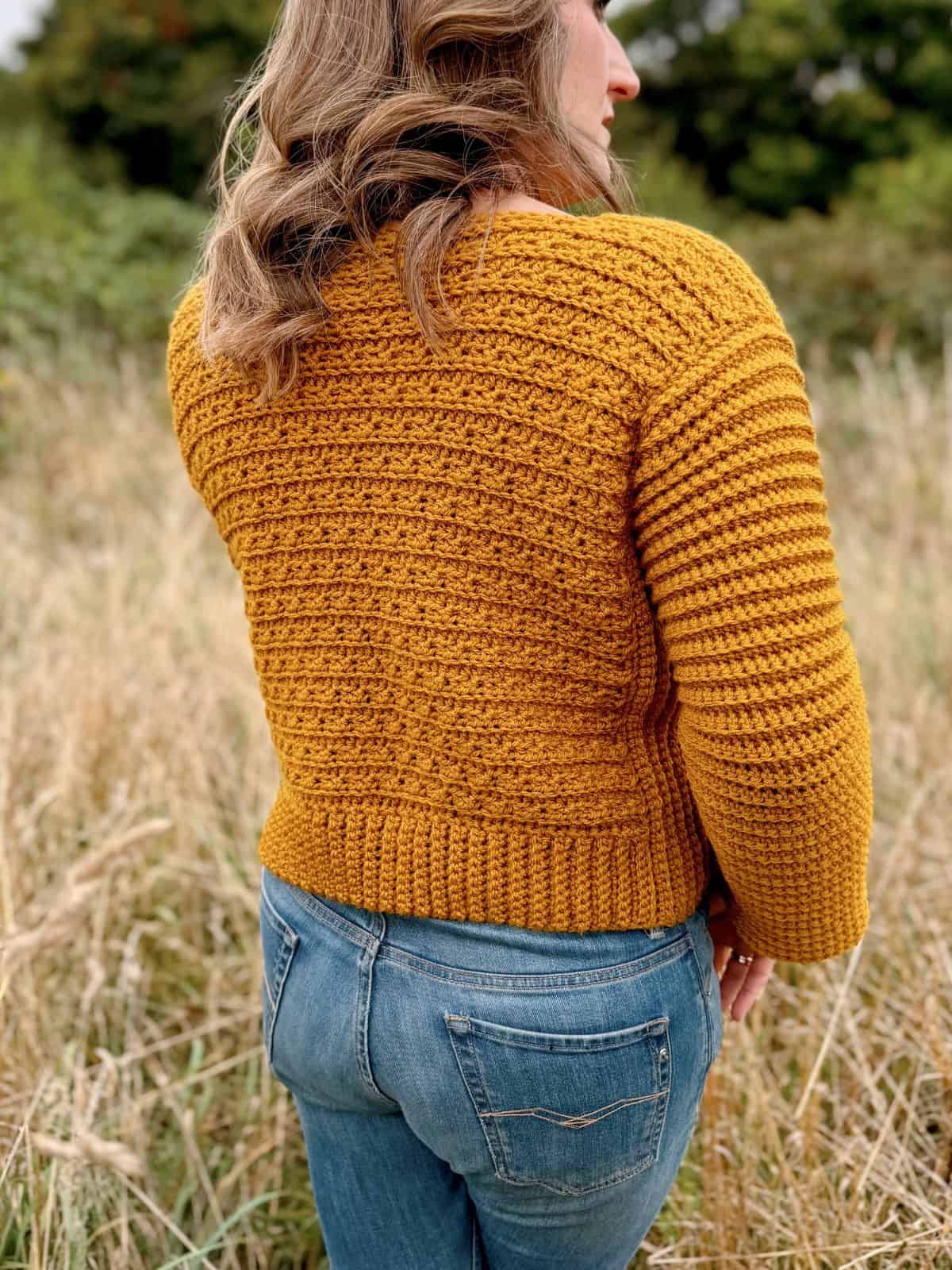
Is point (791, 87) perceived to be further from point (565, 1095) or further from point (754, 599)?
point (565, 1095)

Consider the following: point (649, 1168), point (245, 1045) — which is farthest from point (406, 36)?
point (245, 1045)

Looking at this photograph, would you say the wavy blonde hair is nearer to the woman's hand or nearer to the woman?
the woman

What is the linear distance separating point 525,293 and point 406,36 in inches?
10.7

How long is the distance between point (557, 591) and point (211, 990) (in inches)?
60.6

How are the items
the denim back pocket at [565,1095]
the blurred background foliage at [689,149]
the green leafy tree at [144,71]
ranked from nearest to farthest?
the denim back pocket at [565,1095], the blurred background foliage at [689,149], the green leafy tree at [144,71]

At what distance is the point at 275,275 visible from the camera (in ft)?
3.24

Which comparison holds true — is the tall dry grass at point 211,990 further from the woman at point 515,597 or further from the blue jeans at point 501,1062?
the woman at point 515,597

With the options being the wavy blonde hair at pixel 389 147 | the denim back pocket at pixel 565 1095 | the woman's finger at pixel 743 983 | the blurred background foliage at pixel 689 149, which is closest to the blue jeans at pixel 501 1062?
the denim back pocket at pixel 565 1095

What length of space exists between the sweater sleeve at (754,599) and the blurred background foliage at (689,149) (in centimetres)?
492

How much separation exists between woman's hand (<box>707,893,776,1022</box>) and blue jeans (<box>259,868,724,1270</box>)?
7 cm

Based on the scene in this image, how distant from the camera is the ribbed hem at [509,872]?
100cm

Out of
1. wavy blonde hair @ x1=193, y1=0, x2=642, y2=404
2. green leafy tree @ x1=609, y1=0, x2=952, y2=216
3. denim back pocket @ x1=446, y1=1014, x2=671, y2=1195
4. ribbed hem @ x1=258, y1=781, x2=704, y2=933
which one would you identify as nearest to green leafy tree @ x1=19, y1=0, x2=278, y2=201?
green leafy tree @ x1=609, y1=0, x2=952, y2=216

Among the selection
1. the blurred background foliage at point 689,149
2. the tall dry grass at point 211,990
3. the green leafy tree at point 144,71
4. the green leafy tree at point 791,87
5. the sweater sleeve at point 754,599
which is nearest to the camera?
the sweater sleeve at point 754,599

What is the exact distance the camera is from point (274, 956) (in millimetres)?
1179
